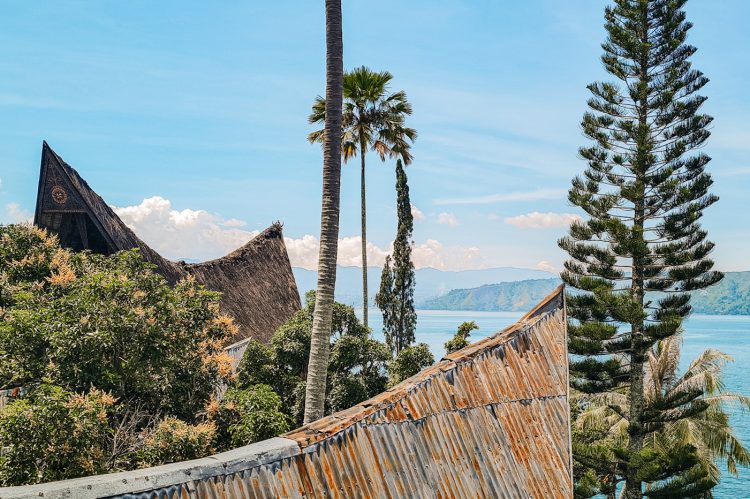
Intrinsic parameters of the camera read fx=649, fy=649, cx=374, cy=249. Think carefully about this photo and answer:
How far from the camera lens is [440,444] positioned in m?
5.10

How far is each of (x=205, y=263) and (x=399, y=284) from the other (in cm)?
628

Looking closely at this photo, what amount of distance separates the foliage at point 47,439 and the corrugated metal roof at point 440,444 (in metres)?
2.65

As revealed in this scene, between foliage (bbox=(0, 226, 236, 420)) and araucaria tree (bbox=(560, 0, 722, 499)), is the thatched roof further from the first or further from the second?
araucaria tree (bbox=(560, 0, 722, 499))

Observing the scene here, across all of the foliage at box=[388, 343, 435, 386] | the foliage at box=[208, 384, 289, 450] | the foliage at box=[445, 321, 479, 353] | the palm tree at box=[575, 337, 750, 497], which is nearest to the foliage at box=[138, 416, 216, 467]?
the foliage at box=[208, 384, 289, 450]

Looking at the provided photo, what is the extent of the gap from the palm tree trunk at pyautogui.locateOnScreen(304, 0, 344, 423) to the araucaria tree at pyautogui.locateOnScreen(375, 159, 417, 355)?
39.2ft

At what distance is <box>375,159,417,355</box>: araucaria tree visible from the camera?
20.2m

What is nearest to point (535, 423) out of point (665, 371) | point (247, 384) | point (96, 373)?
point (96, 373)

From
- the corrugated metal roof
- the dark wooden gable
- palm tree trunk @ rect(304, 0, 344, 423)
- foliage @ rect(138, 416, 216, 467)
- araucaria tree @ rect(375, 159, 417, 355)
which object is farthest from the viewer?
araucaria tree @ rect(375, 159, 417, 355)

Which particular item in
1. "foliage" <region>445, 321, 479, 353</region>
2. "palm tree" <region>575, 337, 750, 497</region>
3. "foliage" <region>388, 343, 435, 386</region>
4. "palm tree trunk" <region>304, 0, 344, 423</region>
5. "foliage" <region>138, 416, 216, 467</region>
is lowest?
"palm tree" <region>575, 337, 750, 497</region>

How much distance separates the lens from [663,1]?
1424 cm

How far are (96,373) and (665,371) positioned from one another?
1313cm

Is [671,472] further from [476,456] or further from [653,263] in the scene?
[476,456]

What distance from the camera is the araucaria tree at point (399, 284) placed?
794 inches

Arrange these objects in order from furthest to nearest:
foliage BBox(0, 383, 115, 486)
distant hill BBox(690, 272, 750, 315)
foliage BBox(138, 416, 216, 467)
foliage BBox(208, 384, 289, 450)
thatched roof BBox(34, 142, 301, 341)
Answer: distant hill BBox(690, 272, 750, 315)
thatched roof BBox(34, 142, 301, 341)
foliage BBox(208, 384, 289, 450)
foliage BBox(138, 416, 216, 467)
foliage BBox(0, 383, 115, 486)
